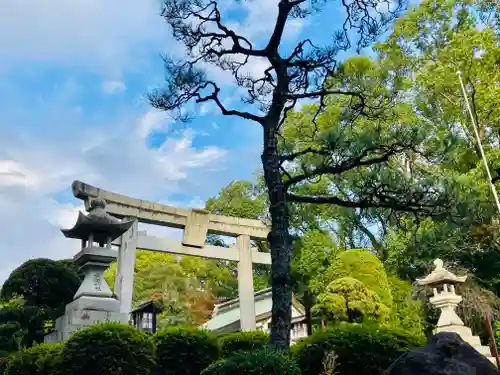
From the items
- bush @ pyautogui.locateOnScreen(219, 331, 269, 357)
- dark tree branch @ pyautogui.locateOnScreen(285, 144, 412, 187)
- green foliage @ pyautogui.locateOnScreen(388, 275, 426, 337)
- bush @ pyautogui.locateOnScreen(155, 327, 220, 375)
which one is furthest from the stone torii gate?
dark tree branch @ pyautogui.locateOnScreen(285, 144, 412, 187)

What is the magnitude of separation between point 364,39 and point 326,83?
76 cm

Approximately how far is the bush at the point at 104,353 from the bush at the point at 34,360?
0.72 meters

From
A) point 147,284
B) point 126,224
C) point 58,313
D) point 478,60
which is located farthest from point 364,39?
point 147,284

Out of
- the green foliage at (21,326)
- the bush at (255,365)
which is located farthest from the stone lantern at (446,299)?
the green foliage at (21,326)

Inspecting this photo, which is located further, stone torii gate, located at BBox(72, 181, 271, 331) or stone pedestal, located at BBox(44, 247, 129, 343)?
stone torii gate, located at BBox(72, 181, 271, 331)

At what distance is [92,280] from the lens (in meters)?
7.77

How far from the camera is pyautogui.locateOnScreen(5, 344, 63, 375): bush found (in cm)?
590

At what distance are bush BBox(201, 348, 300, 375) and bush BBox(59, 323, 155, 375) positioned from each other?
60.7 inches

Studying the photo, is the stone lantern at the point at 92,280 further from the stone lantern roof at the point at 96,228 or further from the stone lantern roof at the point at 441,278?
the stone lantern roof at the point at 441,278

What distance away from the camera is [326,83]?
670 cm

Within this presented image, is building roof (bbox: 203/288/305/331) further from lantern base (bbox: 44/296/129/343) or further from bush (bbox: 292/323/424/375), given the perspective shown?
bush (bbox: 292/323/424/375)

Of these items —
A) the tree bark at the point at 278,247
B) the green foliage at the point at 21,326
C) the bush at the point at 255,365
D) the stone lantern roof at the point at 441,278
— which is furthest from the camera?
the stone lantern roof at the point at 441,278

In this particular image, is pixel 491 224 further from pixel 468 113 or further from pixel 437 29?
pixel 437 29

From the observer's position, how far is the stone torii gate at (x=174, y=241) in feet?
38.5
